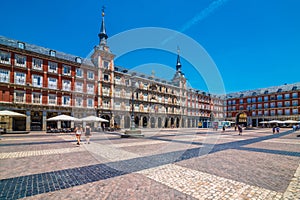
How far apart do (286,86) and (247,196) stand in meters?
69.3

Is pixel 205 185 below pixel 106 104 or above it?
below

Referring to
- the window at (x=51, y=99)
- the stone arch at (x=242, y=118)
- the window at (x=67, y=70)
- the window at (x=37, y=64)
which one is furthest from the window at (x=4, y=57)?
the stone arch at (x=242, y=118)

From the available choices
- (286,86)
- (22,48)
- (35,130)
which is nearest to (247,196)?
(35,130)

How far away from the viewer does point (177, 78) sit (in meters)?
51.7

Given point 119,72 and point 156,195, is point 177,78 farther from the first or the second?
point 156,195

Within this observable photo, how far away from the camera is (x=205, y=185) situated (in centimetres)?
413

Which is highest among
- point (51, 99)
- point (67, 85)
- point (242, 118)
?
point (67, 85)

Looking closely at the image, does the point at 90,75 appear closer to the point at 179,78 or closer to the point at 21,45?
the point at 21,45

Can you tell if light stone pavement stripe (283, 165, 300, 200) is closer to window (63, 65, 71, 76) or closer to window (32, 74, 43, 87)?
window (32, 74, 43, 87)

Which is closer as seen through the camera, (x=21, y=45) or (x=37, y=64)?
(x=21, y=45)

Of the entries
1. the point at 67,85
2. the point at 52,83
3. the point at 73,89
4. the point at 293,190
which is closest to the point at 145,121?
the point at 73,89

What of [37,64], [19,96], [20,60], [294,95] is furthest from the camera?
[294,95]

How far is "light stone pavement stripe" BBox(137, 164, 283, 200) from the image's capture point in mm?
3579

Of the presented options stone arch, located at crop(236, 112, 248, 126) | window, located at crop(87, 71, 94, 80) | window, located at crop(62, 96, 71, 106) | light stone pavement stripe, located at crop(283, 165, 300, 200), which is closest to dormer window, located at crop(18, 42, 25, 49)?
window, located at crop(62, 96, 71, 106)
